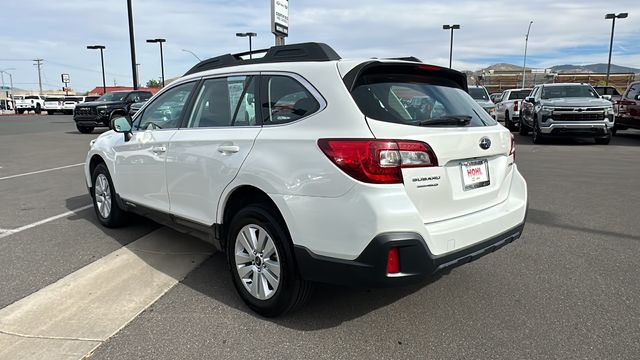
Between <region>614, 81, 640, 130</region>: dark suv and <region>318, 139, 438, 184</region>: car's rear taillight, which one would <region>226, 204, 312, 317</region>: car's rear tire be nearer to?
<region>318, 139, 438, 184</region>: car's rear taillight

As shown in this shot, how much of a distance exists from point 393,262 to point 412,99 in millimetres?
1125

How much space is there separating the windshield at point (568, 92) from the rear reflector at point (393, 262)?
45.9 feet

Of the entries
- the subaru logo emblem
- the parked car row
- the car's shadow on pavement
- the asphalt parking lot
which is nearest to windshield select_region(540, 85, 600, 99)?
the parked car row

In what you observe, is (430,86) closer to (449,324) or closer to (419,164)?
(419,164)

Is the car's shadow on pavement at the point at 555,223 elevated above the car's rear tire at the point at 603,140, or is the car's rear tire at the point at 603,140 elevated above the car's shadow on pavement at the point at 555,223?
the car's rear tire at the point at 603,140

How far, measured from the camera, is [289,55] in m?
3.44

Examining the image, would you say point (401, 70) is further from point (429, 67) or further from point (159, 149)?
point (159, 149)

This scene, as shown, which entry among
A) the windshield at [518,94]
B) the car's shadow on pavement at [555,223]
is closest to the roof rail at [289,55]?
the car's shadow on pavement at [555,223]

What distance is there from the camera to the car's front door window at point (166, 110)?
13.9 ft

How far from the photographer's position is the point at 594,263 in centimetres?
423

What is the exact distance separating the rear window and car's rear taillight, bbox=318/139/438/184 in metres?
0.20

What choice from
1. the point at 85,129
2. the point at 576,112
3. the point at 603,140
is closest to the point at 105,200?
the point at 576,112

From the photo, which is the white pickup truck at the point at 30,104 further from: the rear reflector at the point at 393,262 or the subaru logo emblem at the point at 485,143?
the rear reflector at the point at 393,262

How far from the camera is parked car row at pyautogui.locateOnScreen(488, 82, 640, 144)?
13.6m
